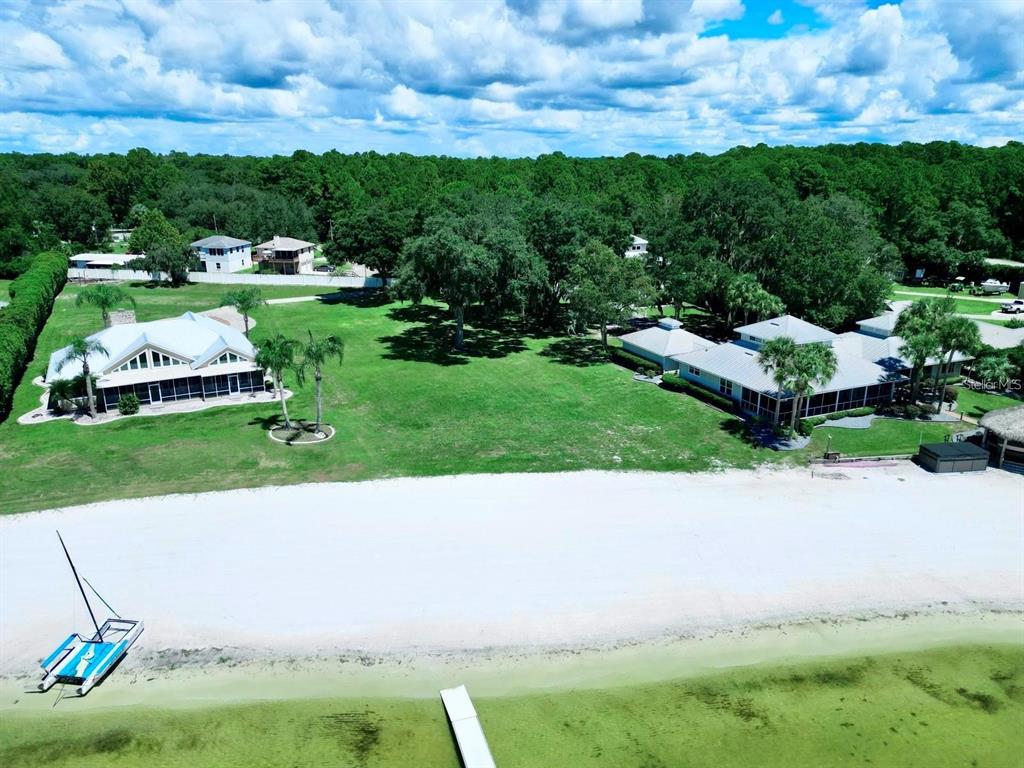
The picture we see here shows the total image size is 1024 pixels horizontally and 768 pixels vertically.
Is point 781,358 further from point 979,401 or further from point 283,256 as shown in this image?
point 283,256

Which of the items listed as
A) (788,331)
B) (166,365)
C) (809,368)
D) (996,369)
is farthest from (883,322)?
(166,365)

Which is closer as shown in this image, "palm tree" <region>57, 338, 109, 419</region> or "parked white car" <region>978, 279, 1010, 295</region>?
"palm tree" <region>57, 338, 109, 419</region>

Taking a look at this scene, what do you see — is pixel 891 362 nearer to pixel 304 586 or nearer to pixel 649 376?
pixel 649 376

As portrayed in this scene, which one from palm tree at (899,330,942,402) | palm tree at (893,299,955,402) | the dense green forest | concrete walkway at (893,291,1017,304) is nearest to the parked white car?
concrete walkway at (893,291,1017,304)

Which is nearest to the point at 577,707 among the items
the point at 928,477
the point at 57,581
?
the point at 57,581

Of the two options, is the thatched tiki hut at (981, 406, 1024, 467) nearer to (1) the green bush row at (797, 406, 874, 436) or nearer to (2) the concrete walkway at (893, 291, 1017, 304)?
(1) the green bush row at (797, 406, 874, 436)
